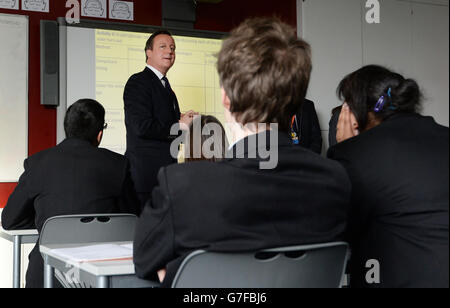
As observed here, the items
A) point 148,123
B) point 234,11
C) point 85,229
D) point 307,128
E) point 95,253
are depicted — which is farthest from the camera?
point 234,11

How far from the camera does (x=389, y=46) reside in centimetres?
561

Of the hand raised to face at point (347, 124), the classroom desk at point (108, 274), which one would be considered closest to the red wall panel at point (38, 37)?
the hand raised to face at point (347, 124)

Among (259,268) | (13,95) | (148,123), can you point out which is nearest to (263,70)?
(259,268)

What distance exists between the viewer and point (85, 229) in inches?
80.7

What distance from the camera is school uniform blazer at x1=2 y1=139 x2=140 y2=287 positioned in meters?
2.24

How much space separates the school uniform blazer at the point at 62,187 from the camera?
2.24m

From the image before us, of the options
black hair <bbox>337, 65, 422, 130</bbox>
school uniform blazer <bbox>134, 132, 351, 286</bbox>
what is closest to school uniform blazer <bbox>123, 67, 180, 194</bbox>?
black hair <bbox>337, 65, 422, 130</bbox>

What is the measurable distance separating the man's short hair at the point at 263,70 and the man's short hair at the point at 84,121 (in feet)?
4.33

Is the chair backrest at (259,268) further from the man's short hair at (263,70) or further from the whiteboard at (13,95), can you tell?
the whiteboard at (13,95)

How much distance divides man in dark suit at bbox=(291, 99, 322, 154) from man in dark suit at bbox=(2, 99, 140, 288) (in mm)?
2320

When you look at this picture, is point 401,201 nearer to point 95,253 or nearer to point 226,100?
point 226,100

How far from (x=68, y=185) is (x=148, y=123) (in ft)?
3.82

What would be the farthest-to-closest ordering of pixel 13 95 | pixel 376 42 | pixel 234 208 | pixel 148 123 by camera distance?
pixel 376 42, pixel 13 95, pixel 148 123, pixel 234 208
